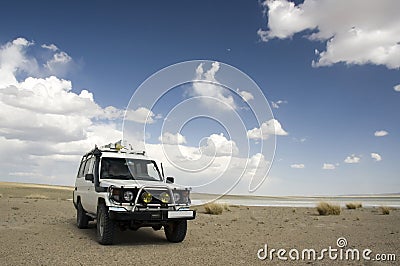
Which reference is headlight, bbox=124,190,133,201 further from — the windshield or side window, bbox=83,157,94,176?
side window, bbox=83,157,94,176

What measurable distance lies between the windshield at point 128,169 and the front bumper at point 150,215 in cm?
197

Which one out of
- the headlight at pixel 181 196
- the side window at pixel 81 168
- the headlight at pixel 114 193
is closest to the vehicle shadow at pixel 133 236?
the headlight at pixel 114 193

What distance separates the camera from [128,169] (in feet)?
38.0

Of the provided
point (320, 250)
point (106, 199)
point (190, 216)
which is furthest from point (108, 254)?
point (320, 250)

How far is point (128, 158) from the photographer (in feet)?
38.6

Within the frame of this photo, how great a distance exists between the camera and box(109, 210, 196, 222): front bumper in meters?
9.30

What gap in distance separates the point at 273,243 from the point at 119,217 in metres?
4.22

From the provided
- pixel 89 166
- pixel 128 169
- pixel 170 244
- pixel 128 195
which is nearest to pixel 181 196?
pixel 170 244

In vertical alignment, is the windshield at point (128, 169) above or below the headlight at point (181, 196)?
above

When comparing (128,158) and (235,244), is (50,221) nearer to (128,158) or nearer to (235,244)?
(128,158)

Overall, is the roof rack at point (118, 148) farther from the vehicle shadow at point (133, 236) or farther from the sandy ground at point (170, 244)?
the sandy ground at point (170, 244)

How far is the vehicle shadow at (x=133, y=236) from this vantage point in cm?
1044

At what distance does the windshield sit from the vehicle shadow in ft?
4.99

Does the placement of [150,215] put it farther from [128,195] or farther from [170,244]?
[170,244]
